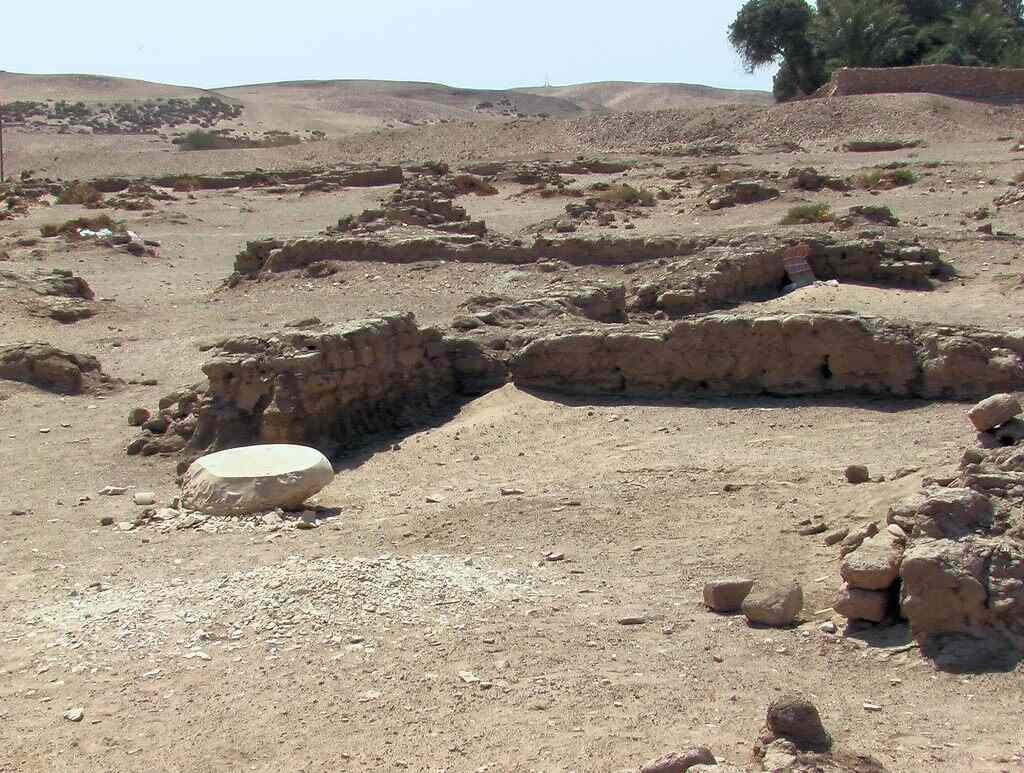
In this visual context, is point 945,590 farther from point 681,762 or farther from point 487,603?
point 487,603

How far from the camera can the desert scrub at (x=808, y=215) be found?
1836 cm

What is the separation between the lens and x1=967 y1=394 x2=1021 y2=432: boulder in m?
6.62

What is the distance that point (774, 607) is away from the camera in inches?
218

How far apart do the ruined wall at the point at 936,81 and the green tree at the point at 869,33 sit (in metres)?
5.42

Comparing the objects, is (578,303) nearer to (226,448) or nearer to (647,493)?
(226,448)

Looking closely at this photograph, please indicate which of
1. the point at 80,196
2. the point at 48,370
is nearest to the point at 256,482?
the point at 48,370

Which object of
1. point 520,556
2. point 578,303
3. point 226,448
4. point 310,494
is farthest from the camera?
point 578,303

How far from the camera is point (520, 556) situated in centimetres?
672

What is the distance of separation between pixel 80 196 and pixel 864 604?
30043 millimetres

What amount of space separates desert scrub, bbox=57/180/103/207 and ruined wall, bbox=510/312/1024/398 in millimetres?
23708

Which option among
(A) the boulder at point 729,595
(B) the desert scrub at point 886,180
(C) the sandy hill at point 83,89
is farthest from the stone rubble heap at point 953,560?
(C) the sandy hill at point 83,89

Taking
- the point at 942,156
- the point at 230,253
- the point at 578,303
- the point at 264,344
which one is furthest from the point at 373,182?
the point at 264,344

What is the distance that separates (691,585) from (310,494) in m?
2.91

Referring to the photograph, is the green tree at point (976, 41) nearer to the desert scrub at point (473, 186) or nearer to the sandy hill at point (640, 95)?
the desert scrub at point (473, 186)
